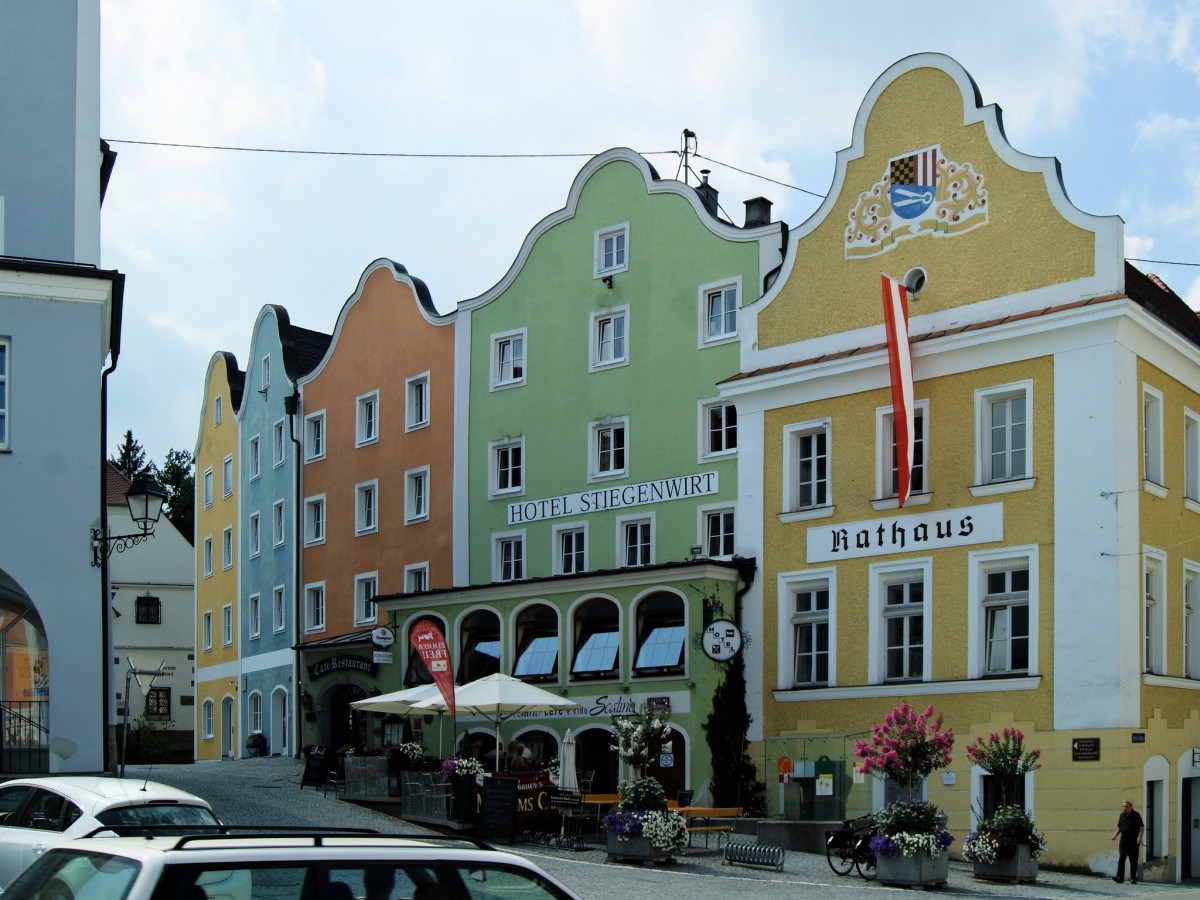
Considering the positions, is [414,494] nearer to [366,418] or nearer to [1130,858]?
[366,418]

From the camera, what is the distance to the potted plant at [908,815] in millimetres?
22219

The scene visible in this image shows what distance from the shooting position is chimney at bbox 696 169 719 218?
35.6 m

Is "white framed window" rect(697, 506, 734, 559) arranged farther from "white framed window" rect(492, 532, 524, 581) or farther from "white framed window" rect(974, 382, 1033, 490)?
"white framed window" rect(974, 382, 1033, 490)

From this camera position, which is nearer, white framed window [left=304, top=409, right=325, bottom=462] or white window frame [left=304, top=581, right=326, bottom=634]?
white window frame [left=304, top=581, right=326, bottom=634]

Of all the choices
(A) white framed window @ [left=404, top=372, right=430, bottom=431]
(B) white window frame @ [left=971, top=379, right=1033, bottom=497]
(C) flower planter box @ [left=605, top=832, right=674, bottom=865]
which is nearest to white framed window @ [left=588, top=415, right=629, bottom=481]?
(A) white framed window @ [left=404, top=372, right=430, bottom=431]

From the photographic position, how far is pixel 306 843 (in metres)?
7.29

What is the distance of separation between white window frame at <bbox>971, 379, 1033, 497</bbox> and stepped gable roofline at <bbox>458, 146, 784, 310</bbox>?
275 inches

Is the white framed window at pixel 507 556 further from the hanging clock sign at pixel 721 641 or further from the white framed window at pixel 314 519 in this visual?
the hanging clock sign at pixel 721 641

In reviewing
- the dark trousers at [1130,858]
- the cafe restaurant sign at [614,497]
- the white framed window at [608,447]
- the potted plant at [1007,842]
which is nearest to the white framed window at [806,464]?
the cafe restaurant sign at [614,497]

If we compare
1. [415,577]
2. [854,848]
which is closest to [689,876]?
[854,848]

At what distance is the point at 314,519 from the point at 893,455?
857 inches

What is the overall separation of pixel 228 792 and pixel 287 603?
15.2m

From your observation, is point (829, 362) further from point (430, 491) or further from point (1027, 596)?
point (430, 491)

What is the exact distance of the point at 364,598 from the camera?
4428 cm
